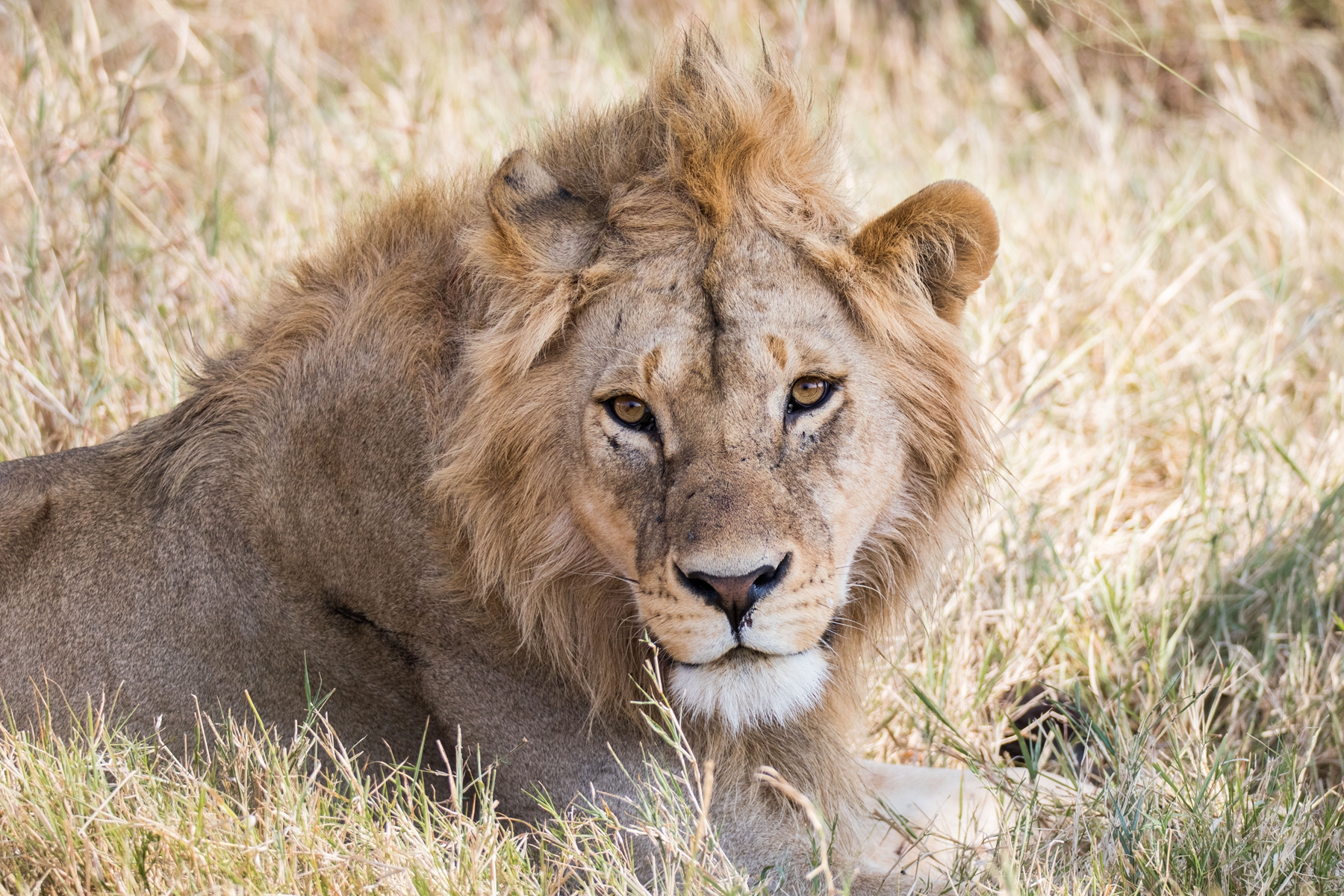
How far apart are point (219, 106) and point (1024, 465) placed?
4.86 metres

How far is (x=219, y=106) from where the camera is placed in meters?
7.20

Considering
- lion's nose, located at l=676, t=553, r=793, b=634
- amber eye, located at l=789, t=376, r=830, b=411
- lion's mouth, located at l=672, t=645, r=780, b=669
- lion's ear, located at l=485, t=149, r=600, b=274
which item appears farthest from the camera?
lion's ear, located at l=485, t=149, r=600, b=274

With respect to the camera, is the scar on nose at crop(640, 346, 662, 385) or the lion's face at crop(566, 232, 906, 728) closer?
the lion's face at crop(566, 232, 906, 728)

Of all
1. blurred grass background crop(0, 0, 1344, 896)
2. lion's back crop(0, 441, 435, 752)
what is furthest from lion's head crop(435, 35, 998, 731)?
lion's back crop(0, 441, 435, 752)

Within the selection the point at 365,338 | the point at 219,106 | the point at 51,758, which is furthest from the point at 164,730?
the point at 219,106

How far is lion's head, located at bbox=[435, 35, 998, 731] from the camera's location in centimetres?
266

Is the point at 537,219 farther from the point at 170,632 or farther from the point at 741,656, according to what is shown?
the point at 170,632

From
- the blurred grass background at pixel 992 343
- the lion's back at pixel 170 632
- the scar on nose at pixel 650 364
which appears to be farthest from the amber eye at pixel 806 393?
the lion's back at pixel 170 632

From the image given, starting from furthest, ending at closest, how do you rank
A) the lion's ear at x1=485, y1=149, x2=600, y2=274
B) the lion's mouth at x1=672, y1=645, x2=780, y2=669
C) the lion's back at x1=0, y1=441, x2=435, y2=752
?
1. the lion's back at x1=0, y1=441, x2=435, y2=752
2. the lion's ear at x1=485, y1=149, x2=600, y2=274
3. the lion's mouth at x1=672, y1=645, x2=780, y2=669

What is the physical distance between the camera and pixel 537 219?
2938mm

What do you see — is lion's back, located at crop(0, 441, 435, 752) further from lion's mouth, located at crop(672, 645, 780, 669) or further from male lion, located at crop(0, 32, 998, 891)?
lion's mouth, located at crop(672, 645, 780, 669)

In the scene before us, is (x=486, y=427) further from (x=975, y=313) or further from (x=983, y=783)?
(x=975, y=313)

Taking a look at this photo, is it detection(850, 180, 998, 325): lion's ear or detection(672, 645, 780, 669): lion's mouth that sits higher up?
detection(850, 180, 998, 325): lion's ear

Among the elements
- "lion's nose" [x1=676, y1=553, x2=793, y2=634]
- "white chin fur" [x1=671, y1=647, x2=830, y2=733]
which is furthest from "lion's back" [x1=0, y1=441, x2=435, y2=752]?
"lion's nose" [x1=676, y1=553, x2=793, y2=634]
